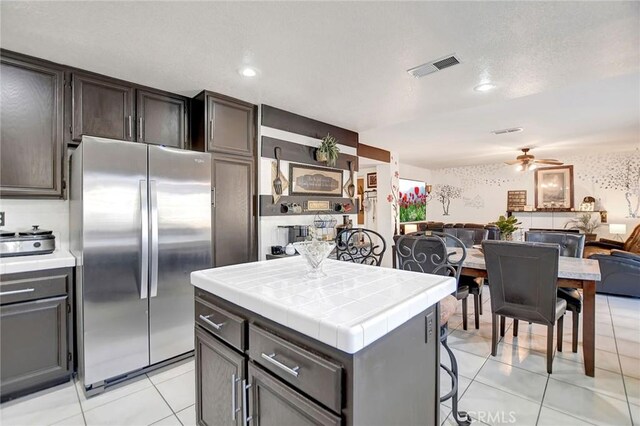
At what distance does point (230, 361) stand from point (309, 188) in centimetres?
275

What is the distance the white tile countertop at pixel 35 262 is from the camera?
6.37 feet

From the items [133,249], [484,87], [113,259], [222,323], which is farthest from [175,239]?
[484,87]

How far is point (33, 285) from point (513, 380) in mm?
3429

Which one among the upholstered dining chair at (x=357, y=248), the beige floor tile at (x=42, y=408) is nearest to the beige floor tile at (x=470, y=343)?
the upholstered dining chair at (x=357, y=248)

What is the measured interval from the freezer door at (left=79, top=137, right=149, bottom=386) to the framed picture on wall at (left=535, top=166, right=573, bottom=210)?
845cm

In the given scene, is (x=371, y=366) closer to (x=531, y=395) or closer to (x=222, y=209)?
(x=531, y=395)

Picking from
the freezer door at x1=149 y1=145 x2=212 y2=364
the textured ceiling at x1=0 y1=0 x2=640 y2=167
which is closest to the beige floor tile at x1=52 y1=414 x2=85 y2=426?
the freezer door at x1=149 y1=145 x2=212 y2=364

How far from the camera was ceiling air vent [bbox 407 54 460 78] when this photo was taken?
2287mm

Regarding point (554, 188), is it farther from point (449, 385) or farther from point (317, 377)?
point (317, 377)

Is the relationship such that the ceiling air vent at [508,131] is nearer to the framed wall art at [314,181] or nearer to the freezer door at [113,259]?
the framed wall art at [314,181]

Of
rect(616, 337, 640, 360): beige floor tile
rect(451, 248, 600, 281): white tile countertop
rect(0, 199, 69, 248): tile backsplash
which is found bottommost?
rect(616, 337, 640, 360): beige floor tile

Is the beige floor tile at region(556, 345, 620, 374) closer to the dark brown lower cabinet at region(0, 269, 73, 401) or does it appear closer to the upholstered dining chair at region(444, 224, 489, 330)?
the upholstered dining chair at region(444, 224, 489, 330)

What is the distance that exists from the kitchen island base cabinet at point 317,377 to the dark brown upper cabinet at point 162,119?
202 centimetres

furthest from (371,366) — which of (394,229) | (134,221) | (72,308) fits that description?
(394,229)
